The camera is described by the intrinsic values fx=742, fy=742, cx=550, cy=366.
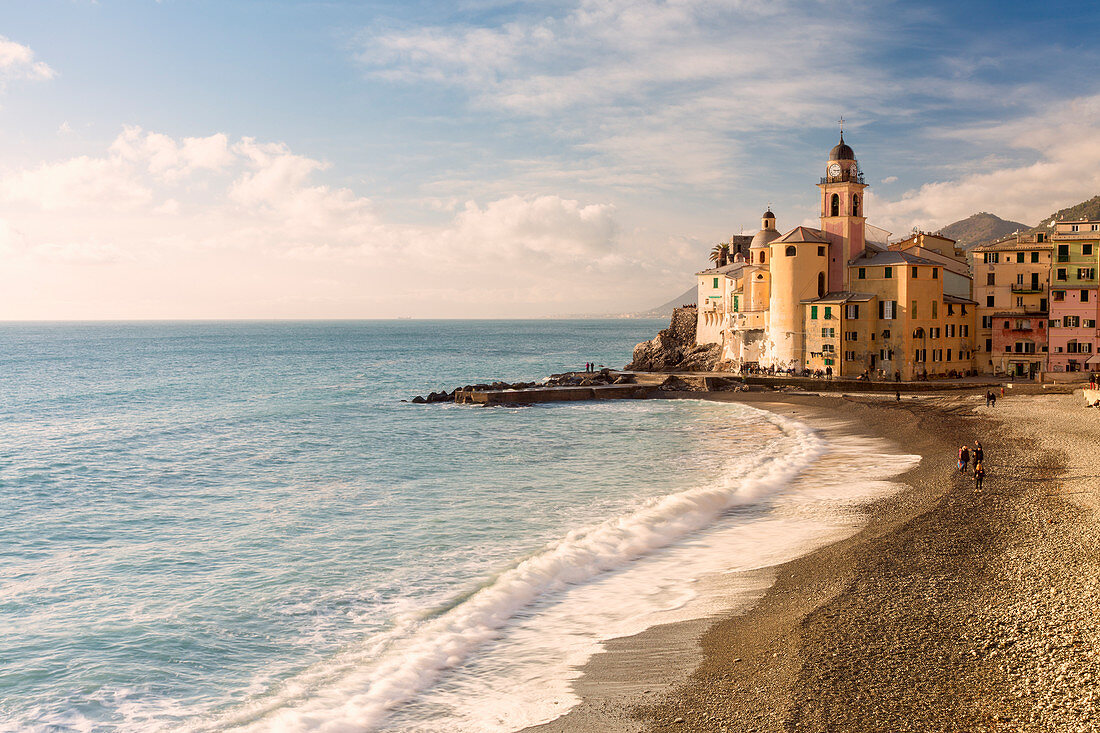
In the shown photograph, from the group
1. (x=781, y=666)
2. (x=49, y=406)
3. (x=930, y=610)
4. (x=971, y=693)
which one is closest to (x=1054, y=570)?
(x=930, y=610)

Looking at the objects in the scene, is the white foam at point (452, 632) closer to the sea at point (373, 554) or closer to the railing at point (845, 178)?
the sea at point (373, 554)

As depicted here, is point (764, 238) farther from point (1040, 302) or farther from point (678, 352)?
point (1040, 302)

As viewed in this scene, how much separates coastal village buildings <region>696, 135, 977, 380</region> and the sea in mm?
17715

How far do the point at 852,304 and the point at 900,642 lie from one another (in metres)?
52.0

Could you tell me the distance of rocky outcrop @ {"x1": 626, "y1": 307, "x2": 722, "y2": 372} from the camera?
78.2m

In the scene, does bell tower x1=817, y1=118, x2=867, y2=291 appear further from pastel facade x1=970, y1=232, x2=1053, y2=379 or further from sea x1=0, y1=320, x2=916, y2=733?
sea x1=0, y1=320, x2=916, y2=733

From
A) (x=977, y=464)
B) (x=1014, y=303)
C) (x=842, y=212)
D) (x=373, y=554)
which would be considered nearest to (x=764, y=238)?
(x=842, y=212)

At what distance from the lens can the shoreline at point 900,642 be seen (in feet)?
34.9

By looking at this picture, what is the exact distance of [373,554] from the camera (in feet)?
67.8

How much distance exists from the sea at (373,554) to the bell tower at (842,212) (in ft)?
75.9

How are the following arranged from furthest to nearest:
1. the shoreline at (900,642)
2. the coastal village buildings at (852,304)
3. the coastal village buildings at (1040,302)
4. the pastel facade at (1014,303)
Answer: the coastal village buildings at (852,304) → the pastel facade at (1014,303) → the coastal village buildings at (1040,302) → the shoreline at (900,642)

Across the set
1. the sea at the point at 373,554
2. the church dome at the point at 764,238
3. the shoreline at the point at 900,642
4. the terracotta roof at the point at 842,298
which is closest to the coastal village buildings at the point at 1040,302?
the terracotta roof at the point at 842,298

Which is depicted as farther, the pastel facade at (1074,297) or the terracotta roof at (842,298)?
the terracotta roof at (842,298)

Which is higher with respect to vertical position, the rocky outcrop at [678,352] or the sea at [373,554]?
the rocky outcrop at [678,352]
